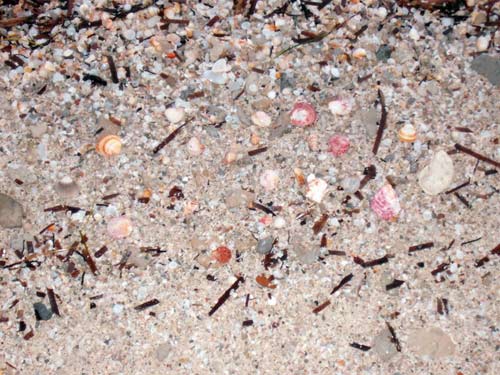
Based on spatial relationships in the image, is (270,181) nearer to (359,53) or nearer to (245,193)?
(245,193)

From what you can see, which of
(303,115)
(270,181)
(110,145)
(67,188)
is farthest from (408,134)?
(67,188)

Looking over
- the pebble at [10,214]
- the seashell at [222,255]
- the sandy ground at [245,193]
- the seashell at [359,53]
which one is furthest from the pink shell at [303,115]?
the pebble at [10,214]

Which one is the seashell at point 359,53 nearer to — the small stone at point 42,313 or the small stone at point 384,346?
the small stone at point 384,346

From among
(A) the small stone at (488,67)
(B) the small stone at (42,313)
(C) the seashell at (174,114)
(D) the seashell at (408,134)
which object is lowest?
(B) the small stone at (42,313)

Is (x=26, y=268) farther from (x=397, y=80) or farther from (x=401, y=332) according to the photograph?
(x=397, y=80)

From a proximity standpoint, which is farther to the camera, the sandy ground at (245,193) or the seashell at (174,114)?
the seashell at (174,114)

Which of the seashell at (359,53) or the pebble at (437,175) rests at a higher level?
the seashell at (359,53)

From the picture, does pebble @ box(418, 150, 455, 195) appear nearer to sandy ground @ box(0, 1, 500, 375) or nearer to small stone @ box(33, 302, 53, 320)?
sandy ground @ box(0, 1, 500, 375)
